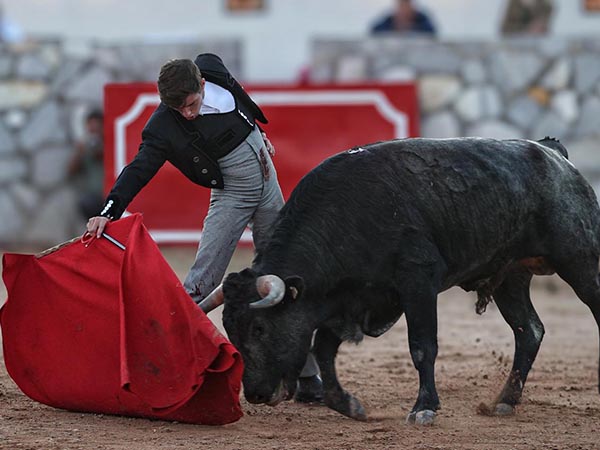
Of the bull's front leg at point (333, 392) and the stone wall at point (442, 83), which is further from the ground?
the stone wall at point (442, 83)

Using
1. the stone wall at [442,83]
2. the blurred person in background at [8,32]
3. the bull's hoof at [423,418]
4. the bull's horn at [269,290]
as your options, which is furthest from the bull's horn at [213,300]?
the blurred person in background at [8,32]

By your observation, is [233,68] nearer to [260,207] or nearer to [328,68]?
[328,68]

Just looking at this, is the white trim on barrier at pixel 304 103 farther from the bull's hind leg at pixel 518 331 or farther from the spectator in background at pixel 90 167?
the bull's hind leg at pixel 518 331

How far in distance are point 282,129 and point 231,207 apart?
501 cm

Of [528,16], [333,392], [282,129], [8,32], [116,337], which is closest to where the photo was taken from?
[116,337]

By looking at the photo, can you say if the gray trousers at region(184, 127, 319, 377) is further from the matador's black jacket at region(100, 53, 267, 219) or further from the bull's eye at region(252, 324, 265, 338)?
the bull's eye at region(252, 324, 265, 338)

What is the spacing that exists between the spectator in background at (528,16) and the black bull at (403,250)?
6.07 metres

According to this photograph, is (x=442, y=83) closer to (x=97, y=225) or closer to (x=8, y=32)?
(x=8, y=32)

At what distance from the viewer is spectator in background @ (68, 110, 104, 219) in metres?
11.1

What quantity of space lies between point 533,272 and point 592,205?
406 mm

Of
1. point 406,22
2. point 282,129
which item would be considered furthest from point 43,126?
point 406,22

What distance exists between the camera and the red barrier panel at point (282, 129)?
10508mm

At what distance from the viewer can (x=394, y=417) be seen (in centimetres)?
549

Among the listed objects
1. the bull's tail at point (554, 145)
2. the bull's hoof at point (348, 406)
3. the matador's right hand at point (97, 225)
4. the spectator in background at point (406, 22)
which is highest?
the spectator in background at point (406, 22)
